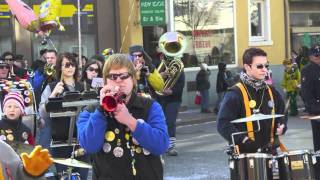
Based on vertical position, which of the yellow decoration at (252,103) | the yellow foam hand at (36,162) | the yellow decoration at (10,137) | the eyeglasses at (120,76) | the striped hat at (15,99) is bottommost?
the yellow decoration at (10,137)

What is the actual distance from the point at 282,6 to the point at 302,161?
59.1ft

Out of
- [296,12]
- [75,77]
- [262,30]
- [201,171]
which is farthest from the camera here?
[296,12]

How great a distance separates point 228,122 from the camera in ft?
17.6

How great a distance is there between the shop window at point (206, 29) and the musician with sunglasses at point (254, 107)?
45.2ft

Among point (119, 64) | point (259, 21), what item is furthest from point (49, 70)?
point (259, 21)

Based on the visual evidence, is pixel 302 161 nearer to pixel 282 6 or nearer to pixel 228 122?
pixel 228 122

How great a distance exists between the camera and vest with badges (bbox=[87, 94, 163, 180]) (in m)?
3.76

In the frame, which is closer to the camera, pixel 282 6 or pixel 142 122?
pixel 142 122

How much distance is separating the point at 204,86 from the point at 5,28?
5792 mm

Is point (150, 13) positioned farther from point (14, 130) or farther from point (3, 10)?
point (14, 130)

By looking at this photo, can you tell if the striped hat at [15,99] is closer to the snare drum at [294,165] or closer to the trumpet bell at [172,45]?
the snare drum at [294,165]

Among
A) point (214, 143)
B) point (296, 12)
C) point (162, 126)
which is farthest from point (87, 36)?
point (162, 126)

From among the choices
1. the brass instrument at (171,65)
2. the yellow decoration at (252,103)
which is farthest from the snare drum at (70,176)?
the brass instrument at (171,65)

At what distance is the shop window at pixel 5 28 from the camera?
643 inches
